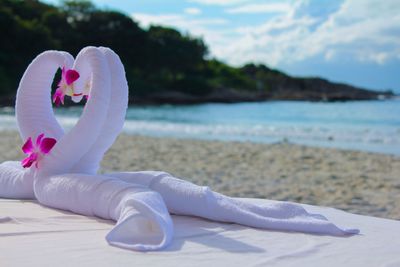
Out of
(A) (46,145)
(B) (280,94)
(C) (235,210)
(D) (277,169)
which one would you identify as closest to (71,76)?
(A) (46,145)

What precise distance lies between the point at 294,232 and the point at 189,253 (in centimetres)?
45

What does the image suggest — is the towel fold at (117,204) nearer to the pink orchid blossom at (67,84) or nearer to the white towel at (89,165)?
the white towel at (89,165)

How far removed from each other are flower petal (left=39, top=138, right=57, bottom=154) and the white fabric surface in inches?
12.9

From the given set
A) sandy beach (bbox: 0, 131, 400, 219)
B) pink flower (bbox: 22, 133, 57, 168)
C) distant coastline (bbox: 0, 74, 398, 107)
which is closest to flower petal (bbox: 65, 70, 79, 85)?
pink flower (bbox: 22, 133, 57, 168)

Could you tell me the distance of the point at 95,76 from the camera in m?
2.17

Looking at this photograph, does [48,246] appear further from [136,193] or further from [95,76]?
[95,76]

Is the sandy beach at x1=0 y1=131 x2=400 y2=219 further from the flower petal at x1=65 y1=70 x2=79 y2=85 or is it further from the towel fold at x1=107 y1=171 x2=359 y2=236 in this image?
the flower petal at x1=65 y1=70 x2=79 y2=85

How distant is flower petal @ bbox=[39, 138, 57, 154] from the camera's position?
7.45 ft

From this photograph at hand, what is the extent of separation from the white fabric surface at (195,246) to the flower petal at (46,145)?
0.33 m

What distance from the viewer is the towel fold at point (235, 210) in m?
1.84

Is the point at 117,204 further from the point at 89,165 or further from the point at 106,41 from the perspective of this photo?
the point at 106,41

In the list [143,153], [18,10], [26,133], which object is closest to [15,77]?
[18,10]

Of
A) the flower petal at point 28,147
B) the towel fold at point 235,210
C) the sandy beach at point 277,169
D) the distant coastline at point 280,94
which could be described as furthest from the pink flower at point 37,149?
the distant coastline at point 280,94

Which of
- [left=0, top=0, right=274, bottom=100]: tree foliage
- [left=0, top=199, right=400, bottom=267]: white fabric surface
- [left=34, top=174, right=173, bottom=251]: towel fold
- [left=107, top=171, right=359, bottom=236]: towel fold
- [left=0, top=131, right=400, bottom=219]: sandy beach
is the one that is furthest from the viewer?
[left=0, top=0, right=274, bottom=100]: tree foliage
